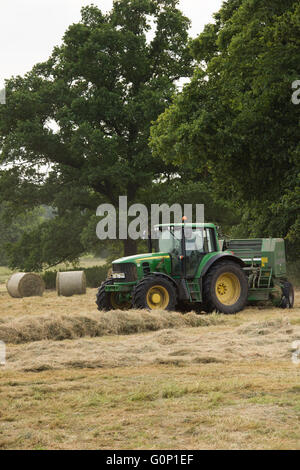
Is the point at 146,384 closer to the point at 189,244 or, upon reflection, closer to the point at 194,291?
the point at 194,291

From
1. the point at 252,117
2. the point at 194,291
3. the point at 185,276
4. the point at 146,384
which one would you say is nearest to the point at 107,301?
the point at 185,276

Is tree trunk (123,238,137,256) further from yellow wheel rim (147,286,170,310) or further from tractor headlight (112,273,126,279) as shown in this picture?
yellow wheel rim (147,286,170,310)

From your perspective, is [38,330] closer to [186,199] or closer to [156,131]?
[156,131]

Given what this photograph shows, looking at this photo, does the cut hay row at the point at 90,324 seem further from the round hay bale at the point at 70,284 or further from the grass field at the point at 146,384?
the round hay bale at the point at 70,284

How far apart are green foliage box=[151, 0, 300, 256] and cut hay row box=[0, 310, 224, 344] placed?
7.32 m

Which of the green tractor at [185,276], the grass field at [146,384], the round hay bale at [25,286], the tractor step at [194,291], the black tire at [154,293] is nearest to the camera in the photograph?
the grass field at [146,384]

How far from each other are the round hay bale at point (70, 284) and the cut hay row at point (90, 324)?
10.3 m

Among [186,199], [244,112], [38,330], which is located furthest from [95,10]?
[38,330]

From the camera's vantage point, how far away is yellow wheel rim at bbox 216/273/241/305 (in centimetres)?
1600

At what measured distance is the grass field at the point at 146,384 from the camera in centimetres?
568

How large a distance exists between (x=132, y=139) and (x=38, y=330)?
815 inches

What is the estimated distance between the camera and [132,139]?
31.5m

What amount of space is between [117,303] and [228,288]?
2670 mm

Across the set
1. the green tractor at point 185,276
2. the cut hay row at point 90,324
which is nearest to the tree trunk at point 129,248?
the green tractor at point 185,276
